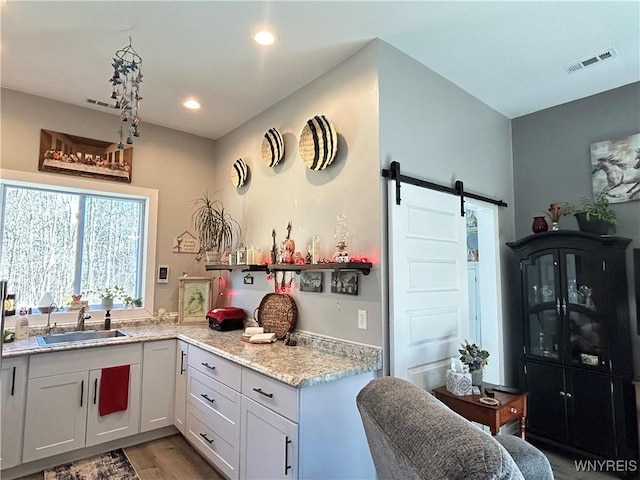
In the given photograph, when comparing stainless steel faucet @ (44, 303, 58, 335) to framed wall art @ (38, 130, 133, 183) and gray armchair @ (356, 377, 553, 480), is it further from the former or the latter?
gray armchair @ (356, 377, 553, 480)

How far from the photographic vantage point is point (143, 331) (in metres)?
3.43

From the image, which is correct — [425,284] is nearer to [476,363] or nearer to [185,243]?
[476,363]

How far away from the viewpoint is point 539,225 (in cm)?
327

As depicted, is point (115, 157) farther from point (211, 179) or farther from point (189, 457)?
point (189, 457)

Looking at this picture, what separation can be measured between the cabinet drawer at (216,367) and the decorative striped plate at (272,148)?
175 cm

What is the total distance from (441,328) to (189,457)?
88.2 inches

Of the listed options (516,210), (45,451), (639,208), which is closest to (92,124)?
(45,451)

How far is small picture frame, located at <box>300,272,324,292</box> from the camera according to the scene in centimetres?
277

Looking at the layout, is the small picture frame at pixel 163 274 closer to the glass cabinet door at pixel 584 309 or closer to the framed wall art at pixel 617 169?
the glass cabinet door at pixel 584 309

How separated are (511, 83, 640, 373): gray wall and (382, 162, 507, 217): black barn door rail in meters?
0.41

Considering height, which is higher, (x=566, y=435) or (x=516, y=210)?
(x=516, y=210)

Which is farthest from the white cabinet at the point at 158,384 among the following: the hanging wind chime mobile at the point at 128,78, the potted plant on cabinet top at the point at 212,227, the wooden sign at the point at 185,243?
the hanging wind chime mobile at the point at 128,78

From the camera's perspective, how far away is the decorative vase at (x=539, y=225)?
325 cm

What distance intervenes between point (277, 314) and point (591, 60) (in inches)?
124
